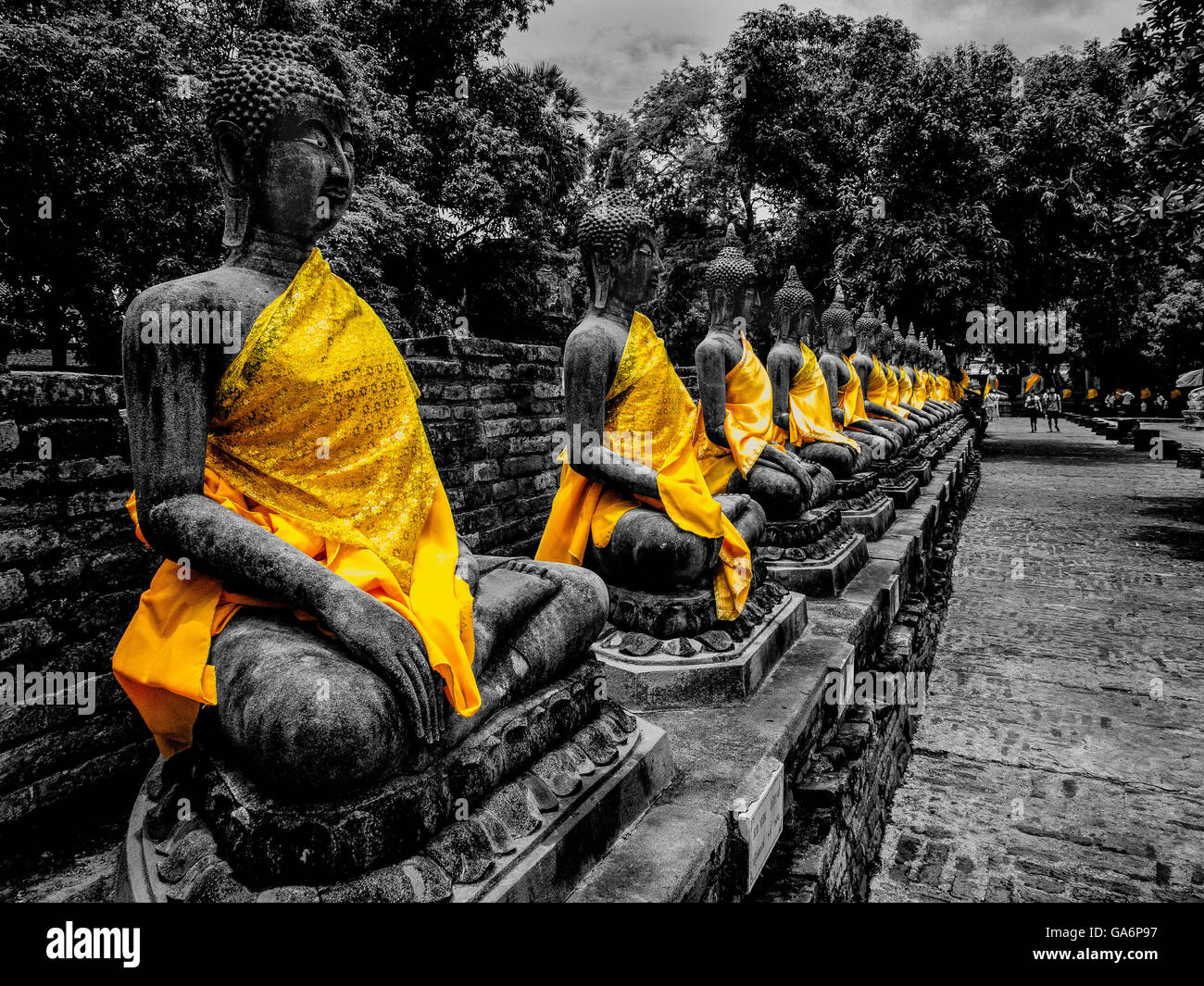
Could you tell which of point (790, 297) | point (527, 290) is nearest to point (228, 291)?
point (790, 297)

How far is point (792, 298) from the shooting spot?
225 inches

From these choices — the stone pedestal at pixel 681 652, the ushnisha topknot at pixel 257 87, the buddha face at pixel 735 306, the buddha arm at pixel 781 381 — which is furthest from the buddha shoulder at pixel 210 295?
the buddha arm at pixel 781 381

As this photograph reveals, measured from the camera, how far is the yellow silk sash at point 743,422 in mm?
4402

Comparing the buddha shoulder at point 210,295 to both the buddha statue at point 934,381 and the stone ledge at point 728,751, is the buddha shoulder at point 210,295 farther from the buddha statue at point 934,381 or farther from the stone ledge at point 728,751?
the buddha statue at point 934,381

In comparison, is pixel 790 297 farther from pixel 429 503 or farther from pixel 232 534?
pixel 232 534

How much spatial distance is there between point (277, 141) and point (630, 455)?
5.77 feet

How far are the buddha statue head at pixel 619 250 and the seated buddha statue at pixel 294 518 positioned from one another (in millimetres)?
1293

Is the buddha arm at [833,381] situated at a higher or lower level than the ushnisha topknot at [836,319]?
lower

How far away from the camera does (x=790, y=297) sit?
5715 millimetres

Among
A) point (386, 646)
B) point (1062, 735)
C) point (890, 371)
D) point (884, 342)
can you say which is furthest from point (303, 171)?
point (884, 342)

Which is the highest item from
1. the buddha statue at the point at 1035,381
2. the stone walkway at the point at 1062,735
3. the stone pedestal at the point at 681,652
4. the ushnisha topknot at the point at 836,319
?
the buddha statue at the point at 1035,381
